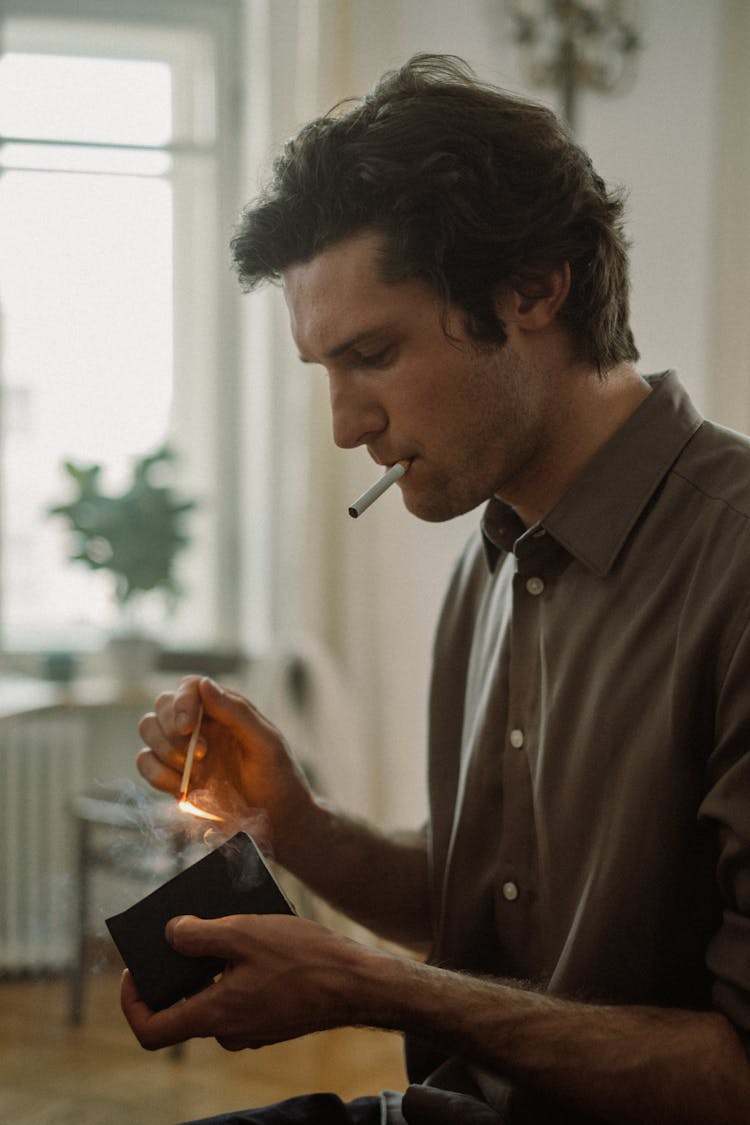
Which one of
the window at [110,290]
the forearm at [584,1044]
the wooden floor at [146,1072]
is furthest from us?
the window at [110,290]

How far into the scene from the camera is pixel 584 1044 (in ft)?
3.17

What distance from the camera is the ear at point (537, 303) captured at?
4.10 ft

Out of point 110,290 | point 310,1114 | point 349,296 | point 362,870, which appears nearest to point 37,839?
point 110,290

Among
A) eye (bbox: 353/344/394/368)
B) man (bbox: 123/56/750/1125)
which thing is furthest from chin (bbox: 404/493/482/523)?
eye (bbox: 353/344/394/368)

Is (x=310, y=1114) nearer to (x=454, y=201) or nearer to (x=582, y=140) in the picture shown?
(x=454, y=201)

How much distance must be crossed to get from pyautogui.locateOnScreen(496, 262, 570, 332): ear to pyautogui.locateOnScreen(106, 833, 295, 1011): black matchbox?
0.60 m

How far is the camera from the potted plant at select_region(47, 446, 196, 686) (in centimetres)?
Result: 324

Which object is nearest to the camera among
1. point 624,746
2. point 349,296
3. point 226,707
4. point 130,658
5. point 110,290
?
point 624,746

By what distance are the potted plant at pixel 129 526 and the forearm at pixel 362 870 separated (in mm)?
1952

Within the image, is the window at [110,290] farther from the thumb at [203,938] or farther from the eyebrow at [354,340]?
the thumb at [203,938]

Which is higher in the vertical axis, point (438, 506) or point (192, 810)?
point (438, 506)

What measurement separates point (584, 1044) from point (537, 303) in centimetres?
72

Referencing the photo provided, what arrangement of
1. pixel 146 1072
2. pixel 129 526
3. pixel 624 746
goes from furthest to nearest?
pixel 129 526 → pixel 146 1072 → pixel 624 746

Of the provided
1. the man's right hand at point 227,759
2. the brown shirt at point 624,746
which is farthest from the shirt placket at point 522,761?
the man's right hand at point 227,759
